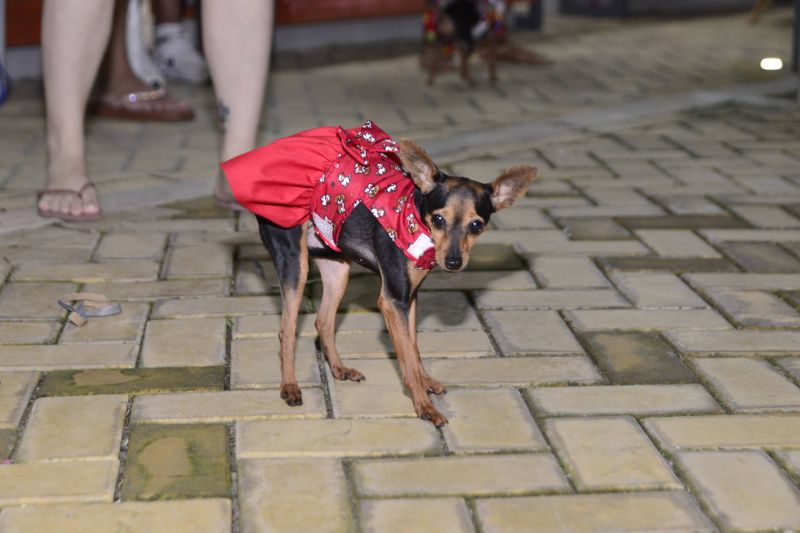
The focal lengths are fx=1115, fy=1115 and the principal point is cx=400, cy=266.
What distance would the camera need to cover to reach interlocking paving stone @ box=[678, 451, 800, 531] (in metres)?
2.19

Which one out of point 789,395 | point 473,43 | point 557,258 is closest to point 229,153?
point 557,258

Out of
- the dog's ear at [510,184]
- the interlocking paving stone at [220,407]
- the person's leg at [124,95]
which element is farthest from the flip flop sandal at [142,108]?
the dog's ear at [510,184]

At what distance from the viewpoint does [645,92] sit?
740 cm

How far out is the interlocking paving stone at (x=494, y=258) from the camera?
3.76 metres

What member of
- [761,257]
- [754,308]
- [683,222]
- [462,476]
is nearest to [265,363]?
[462,476]

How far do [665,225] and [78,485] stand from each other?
2691 millimetres

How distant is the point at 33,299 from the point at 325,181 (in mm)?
1232

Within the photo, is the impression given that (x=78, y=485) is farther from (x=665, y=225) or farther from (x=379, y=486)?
(x=665, y=225)

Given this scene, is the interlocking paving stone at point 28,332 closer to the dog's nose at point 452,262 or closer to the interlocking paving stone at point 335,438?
the interlocking paving stone at point 335,438

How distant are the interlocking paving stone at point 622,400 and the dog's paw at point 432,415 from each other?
256 millimetres

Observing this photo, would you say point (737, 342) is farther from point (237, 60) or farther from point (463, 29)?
point (463, 29)

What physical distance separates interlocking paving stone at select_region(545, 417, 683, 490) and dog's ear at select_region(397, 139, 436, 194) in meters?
0.63

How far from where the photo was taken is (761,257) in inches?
154

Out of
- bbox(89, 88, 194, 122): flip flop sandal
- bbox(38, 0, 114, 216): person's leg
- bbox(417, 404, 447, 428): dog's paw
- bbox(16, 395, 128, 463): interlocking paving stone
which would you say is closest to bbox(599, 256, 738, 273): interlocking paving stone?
bbox(417, 404, 447, 428): dog's paw
